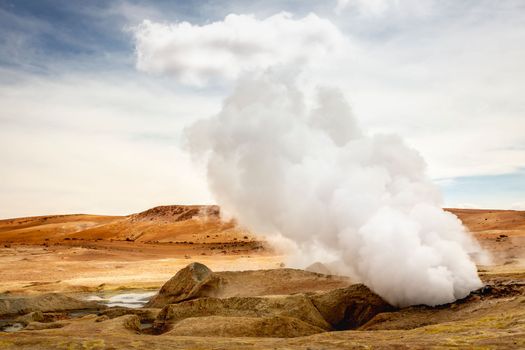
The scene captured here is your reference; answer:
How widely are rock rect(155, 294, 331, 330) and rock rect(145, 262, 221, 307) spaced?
3.90 metres

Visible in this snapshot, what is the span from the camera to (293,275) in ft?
62.9

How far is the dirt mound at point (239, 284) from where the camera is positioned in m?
17.7

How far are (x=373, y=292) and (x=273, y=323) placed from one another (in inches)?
156

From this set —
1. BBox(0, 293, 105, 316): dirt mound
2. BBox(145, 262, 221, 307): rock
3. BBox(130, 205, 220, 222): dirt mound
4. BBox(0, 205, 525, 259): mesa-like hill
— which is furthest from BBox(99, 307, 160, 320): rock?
BBox(130, 205, 220, 222): dirt mound

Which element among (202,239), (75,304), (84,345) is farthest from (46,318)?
(202,239)

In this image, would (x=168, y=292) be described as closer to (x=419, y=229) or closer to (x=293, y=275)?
(x=293, y=275)

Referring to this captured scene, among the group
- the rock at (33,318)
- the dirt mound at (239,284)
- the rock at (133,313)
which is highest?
the dirt mound at (239,284)

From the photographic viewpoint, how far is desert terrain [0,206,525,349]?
892 centimetres

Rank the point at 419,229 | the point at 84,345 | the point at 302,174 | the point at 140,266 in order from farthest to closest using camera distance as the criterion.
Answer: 1. the point at 140,266
2. the point at 302,174
3. the point at 419,229
4. the point at 84,345

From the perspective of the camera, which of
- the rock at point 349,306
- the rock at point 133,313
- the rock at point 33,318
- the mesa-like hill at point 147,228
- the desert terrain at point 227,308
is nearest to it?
the desert terrain at point 227,308

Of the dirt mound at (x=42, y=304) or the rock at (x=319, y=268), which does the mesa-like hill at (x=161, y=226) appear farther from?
the dirt mound at (x=42, y=304)

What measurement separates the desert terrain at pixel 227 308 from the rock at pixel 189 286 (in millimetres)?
37

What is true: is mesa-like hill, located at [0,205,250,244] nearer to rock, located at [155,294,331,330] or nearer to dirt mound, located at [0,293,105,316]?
dirt mound, located at [0,293,105,316]

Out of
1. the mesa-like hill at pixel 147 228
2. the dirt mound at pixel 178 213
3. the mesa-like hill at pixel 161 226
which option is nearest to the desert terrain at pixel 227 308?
the mesa-like hill at pixel 161 226
